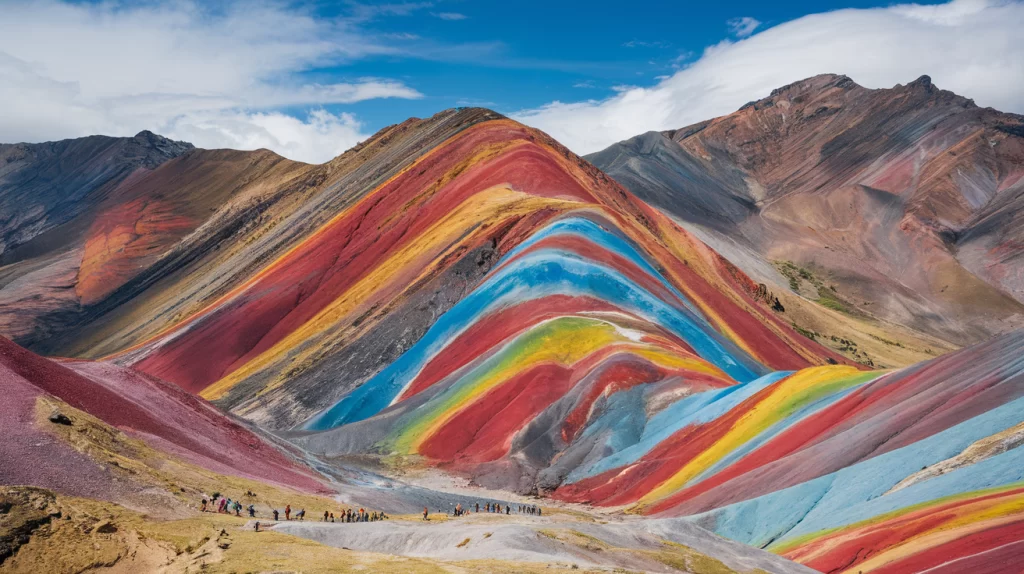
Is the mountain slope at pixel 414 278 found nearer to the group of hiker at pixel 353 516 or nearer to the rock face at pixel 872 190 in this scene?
the group of hiker at pixel 353 516

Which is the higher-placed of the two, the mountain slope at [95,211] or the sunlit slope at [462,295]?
the mountain slope at [95,211]

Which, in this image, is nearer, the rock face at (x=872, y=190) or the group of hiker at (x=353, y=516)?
the group of hiker at (x=353, y=516)

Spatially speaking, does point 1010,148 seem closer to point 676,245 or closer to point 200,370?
point 676,245

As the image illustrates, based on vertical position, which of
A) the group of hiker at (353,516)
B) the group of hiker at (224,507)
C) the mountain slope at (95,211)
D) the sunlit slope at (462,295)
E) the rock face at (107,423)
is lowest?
the group of hiker at (224,507)

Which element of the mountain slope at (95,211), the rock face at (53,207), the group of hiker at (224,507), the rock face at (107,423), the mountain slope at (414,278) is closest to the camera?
the rock face at (107,423)

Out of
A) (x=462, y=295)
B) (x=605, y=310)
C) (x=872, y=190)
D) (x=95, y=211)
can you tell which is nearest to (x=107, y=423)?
(x=605, y=310)

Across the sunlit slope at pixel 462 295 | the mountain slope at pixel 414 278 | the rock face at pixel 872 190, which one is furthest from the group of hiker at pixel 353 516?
the rock face at pixel 872 190

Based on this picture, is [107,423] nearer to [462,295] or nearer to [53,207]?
[462,295]

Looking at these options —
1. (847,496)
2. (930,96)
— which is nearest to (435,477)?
(847,496)
